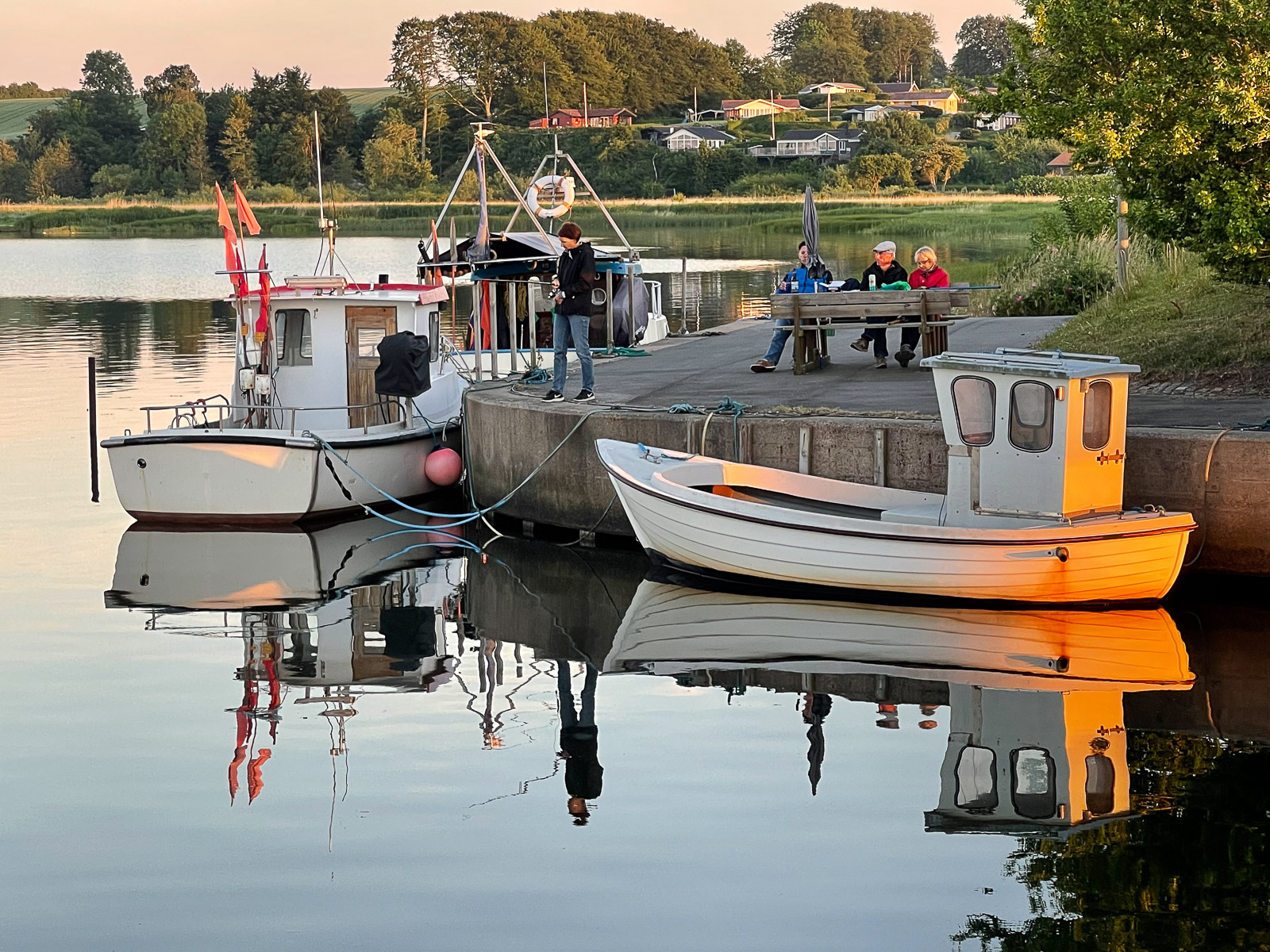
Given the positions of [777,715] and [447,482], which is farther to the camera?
[447,482]

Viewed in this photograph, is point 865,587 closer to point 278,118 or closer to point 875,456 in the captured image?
point 875,456

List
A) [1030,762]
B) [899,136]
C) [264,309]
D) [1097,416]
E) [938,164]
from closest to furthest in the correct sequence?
[1030,762] < [1097,416] < [264,309] < [938,164] < [899,136]

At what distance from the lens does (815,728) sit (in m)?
10.6

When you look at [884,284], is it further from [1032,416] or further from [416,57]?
[416,57]

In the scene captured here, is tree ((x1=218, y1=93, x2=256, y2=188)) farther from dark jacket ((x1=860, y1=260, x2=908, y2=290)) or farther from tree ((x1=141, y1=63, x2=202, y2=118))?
dark jacket ((x1=860, y1=260, x2=908, y2=290))

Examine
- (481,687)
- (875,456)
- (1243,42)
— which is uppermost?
(1243,42)

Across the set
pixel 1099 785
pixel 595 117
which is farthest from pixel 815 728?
pixel 595 117

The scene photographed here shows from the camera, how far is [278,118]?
116438 millimetres

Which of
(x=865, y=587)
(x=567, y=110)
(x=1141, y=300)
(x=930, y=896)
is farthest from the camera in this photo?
(x=567, y=110)

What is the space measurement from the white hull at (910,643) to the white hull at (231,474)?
4.80 metres

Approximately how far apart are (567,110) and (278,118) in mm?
53115

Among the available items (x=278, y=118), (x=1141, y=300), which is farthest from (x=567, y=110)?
(x=1141, y=300)

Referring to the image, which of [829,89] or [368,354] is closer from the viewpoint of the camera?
[368,354]

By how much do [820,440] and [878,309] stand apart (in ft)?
11.1
